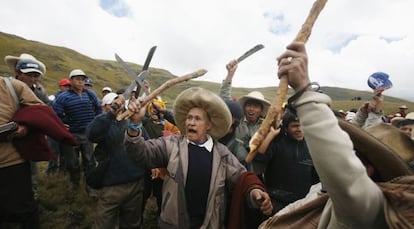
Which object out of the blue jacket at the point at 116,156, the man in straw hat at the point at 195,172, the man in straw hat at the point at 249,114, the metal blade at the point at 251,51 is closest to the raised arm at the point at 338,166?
the man in straw hat at the point at 195,172

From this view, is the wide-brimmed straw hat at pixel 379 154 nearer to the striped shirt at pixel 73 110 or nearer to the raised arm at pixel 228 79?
the raised arm at pixel 228 79

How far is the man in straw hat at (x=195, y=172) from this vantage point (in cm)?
332

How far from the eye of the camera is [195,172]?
11.5ft

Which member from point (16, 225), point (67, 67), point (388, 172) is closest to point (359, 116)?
point (388, 172)

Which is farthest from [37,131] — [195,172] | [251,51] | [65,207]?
[65,207]

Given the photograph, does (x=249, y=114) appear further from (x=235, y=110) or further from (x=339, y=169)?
(x=339, y=169)

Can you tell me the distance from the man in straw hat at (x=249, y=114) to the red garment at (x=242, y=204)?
0.97 m

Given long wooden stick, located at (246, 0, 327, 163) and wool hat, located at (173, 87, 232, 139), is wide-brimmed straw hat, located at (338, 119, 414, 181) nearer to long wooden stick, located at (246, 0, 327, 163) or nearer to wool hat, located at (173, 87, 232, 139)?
long wooden stick, located at (246, 0, 327, 163)

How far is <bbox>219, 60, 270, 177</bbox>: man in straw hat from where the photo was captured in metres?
4.50

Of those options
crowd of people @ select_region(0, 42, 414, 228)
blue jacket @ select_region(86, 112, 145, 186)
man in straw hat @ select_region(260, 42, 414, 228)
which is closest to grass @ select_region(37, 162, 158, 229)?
crowd of people @ select_region(0, 42, 414, 228)

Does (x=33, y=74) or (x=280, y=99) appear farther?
(x=33, y=74)

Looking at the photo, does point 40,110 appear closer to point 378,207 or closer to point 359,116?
point 378,207

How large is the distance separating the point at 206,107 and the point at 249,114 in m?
2.30

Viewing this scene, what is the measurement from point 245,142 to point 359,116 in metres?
1.98
